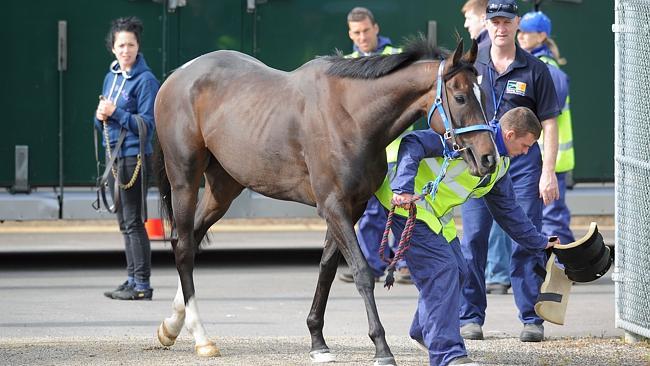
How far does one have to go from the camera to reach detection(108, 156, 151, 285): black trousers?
977 centimetres

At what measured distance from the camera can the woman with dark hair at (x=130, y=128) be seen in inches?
383

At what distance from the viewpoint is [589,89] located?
12422mm

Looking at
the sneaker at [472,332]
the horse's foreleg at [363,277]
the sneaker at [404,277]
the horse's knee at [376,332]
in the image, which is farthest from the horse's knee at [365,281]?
the sneaker at [404,277]

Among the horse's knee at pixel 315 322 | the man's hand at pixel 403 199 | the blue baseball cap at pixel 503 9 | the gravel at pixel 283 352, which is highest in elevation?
the blue baseball cap at pixel 503 9

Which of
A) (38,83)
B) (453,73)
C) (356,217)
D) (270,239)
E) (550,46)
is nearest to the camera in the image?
(453,73)

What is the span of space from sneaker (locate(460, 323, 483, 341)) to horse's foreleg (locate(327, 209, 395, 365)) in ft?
4.50

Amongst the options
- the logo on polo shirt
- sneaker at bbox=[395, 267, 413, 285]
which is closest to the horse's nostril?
the logo on polo shirt

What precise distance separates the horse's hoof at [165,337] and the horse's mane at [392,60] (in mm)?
1812

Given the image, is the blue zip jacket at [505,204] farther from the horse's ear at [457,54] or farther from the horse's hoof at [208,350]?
the horse's hoof at [208,350]

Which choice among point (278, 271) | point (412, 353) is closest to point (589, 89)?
point (278, 271)

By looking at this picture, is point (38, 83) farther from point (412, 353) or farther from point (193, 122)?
point (412, 353)

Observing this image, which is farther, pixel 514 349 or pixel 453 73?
pixel 514 349

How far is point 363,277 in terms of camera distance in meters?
6.66

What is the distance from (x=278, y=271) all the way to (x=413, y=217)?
5.67 meters
